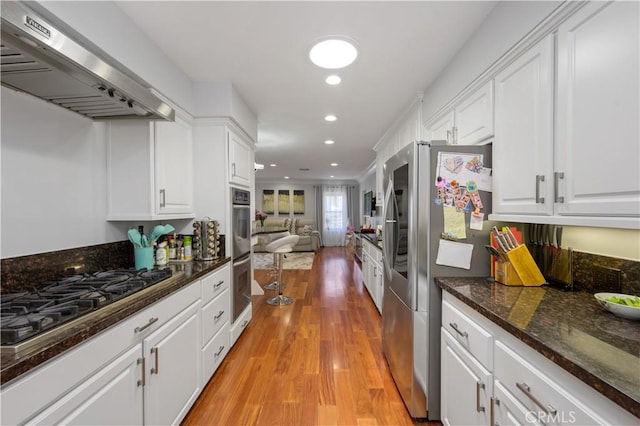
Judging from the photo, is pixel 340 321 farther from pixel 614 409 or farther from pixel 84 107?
pixel 84 107

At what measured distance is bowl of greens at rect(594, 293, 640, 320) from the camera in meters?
0.94

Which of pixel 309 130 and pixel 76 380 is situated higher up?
pixel 309 130

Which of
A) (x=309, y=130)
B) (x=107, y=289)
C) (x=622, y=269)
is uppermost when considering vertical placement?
(x=309, y=130)

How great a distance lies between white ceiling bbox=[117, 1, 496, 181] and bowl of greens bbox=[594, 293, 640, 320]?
1570 millimetres

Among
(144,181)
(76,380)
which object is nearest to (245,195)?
(144,181)

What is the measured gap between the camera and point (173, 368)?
148 centimetres

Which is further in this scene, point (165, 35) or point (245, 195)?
point (245, 195)

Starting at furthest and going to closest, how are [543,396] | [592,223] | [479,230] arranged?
[479,230] < [592,223] < [543,396]

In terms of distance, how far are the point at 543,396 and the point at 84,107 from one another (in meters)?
2.43

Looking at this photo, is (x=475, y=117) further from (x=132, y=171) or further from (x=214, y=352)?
(x=214, y=352)

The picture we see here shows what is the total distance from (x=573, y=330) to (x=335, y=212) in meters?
8.95

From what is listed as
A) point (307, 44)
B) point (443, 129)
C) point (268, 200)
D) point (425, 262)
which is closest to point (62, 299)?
point (425, 262)

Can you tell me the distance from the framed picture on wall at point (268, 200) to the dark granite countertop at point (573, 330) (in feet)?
28.3

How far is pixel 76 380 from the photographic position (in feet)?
2.95
